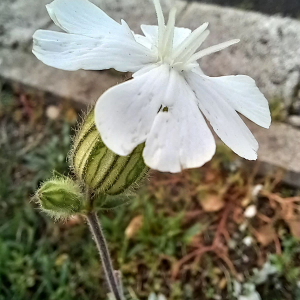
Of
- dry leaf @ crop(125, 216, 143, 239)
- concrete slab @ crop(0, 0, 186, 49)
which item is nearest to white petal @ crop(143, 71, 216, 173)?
dry leaf @ crop(125, 216, 143, 239)

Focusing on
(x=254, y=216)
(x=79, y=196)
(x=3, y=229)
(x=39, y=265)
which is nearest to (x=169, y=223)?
(x=254, y=216)

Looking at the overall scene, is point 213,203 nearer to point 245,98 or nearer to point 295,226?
point 295,226

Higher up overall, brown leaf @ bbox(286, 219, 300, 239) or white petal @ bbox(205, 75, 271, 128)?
white petal @ bbox(205, 75, 271, 128)

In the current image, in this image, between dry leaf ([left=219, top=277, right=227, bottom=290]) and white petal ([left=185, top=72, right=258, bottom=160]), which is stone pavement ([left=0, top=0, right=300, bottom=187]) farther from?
Result: white petal ([left=185, top=72, right=258, bottom=160])

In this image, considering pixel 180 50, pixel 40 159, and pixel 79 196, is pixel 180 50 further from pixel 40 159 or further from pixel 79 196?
pixel 40 159

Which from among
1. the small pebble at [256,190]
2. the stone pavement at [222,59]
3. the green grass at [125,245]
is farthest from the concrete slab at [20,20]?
the small pebble at [256,190]

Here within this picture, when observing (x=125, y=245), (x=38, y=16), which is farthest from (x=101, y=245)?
(x=38, y=16)

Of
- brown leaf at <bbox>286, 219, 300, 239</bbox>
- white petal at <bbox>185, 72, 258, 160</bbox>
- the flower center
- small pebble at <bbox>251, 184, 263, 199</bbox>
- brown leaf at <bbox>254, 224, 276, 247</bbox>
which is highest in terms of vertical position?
the flower center
